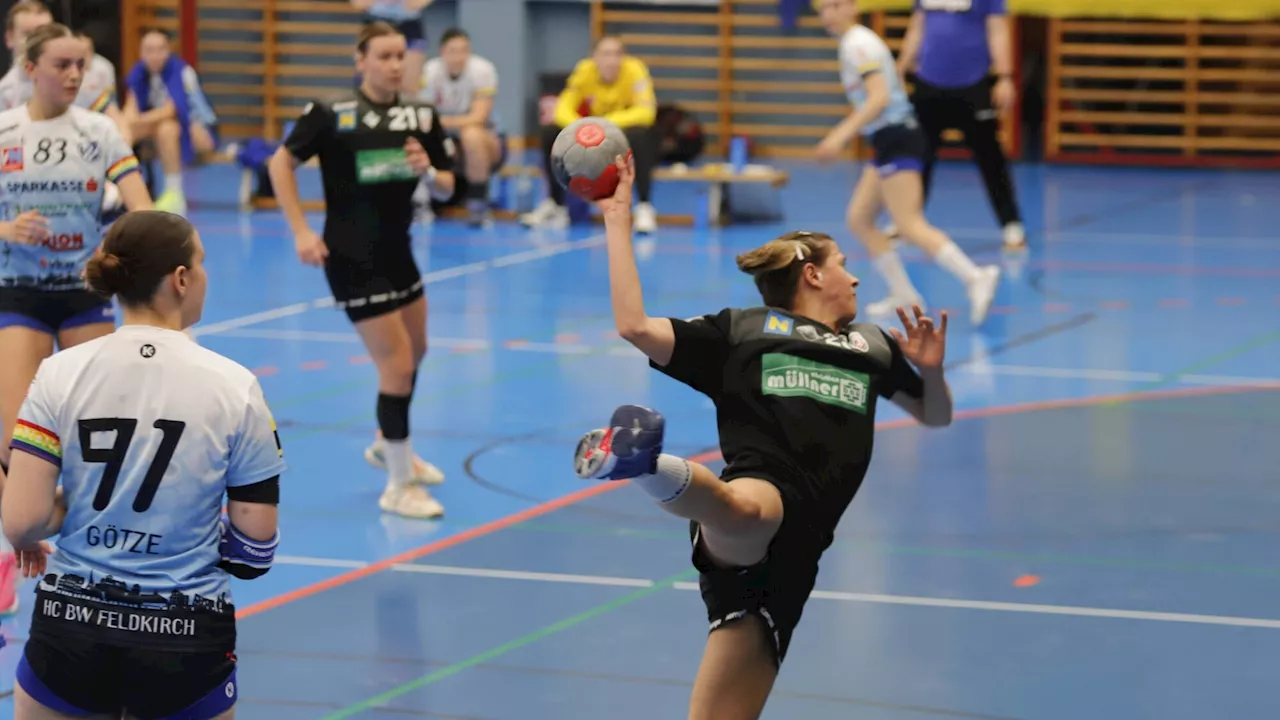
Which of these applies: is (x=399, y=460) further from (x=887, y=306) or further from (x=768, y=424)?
(x=887, y=306)

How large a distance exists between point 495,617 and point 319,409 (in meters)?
3.71

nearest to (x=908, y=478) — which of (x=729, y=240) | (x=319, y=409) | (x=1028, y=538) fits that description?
(x=1028, y=538)

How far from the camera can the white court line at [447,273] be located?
12.2 metres

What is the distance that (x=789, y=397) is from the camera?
4473mm

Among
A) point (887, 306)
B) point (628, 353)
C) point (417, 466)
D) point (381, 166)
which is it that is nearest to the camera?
point (381, 166)

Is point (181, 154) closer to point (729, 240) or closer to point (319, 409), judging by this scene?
point (729, 240)

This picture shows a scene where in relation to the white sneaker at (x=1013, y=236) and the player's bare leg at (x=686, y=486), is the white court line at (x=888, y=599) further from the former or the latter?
the white sneaker at (x=1013, y=236)

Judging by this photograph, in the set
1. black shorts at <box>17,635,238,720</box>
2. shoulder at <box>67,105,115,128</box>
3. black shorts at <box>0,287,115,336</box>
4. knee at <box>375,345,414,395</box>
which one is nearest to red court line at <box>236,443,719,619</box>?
knee at <box>375,345,414,395</box>

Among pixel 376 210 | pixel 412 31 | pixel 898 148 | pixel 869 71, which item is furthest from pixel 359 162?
pixel 412 31

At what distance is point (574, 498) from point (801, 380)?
3747mm

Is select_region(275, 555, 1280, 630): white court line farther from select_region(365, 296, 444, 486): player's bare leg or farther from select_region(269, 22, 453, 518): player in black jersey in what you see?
select_region(365, 296, 444, 486): player's bare leg

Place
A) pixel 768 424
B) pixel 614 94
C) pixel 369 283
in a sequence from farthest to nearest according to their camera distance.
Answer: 1. pixel 614 94
2. pixel 369 283
3. pixel 768 424

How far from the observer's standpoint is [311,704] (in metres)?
5.52

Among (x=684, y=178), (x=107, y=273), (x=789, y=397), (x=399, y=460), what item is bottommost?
(x=399, y=460)
